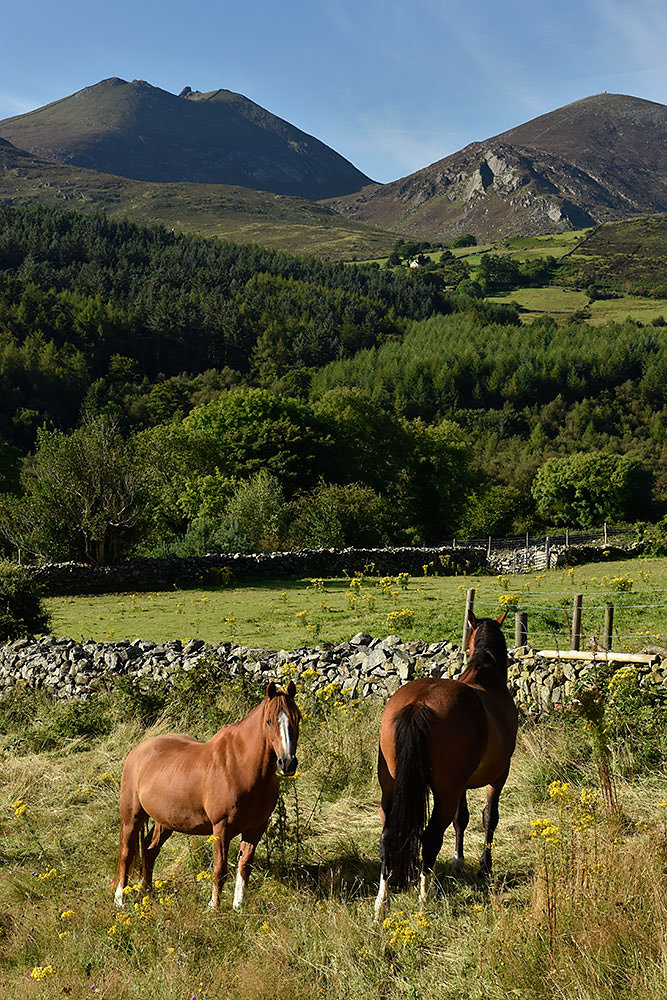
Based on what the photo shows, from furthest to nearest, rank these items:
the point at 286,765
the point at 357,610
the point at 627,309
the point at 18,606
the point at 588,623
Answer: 1. the point at 627,309
2. the point at 357,610
3. the point at 18,606
4. the point at 588,623
5. the point at 286,765

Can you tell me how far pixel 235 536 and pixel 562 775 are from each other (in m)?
24.4

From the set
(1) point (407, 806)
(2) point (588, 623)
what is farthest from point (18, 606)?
(1) point (407, 806)

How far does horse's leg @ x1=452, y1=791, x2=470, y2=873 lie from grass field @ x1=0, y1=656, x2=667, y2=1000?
0.37 ft

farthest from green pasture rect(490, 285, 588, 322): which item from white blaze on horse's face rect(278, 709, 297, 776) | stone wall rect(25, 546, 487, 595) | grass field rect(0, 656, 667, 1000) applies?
white blaze on horse's face rect(278, 709, 297, 776)

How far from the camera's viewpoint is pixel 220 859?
4.56m

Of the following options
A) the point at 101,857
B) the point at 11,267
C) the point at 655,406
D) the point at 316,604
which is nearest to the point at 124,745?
the point at 101,857

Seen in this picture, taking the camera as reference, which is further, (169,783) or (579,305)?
(579,305)

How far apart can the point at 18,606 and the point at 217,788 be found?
11.7m

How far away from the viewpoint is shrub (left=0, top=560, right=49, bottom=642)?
14188mm

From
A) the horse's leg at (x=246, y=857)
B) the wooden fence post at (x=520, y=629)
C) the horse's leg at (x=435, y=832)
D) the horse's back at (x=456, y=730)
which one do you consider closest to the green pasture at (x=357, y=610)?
the wooden fence post at (x=520, y=629)

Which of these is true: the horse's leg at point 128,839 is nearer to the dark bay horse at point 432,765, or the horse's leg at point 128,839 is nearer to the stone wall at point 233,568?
the dark bay horse at point 432,765

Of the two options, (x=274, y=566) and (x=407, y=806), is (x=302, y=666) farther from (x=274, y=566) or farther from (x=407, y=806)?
(x=274, y=566)

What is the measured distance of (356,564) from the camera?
27906 millimetres

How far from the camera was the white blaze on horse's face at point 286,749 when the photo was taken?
4188 millimetres
